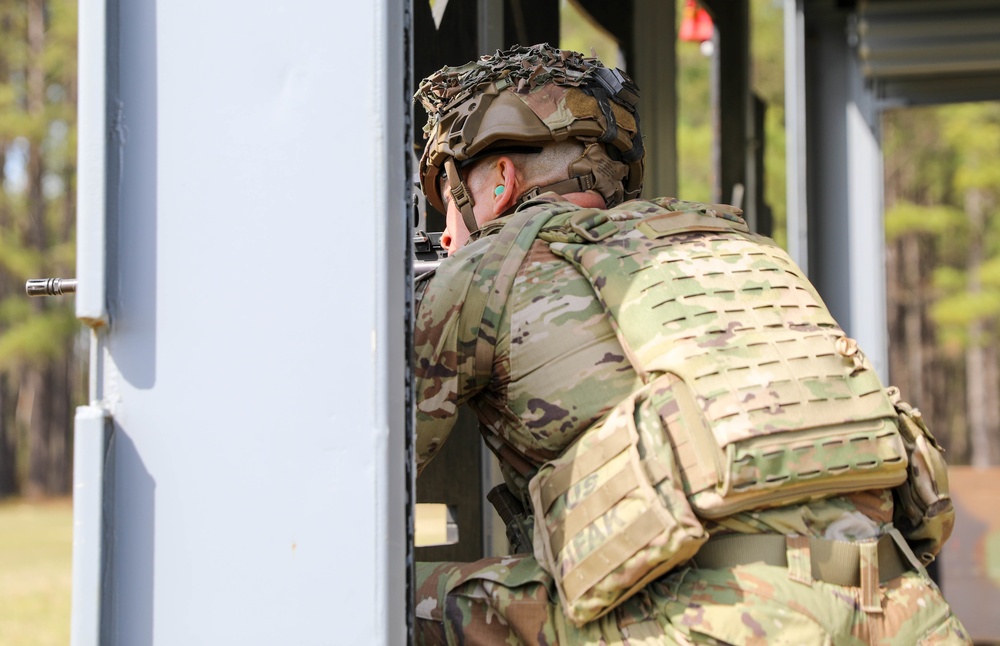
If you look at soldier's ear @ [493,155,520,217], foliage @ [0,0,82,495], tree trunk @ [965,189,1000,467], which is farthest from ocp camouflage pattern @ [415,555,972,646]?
tree trunk @ [965,189,1000,467]

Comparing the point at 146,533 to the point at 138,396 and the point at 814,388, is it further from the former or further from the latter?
the point at 814,388

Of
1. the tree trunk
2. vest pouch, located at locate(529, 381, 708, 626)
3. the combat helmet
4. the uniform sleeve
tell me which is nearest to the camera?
vest pouch, located at locate(529, 381, 708, 626)

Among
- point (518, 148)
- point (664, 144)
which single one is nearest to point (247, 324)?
point (518, 148)

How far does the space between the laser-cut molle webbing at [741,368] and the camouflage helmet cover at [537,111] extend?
1.59ft

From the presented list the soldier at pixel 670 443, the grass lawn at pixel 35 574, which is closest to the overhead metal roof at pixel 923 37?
the soldier at pixel 670 443

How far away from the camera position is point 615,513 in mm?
1846

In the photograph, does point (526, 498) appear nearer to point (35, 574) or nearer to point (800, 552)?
point (800, 552)

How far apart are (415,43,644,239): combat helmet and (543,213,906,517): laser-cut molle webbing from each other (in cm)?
48

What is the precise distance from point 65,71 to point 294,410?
88.8 feet

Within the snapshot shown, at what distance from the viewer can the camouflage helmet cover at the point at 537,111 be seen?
2.53m

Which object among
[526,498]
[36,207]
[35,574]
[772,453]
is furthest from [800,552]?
[36,207]

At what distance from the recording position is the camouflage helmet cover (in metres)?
2.53

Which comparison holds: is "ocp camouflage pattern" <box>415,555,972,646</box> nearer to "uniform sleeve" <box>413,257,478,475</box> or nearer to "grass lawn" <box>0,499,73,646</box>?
"uniform sleeve" <box>413,257,478,475</box>

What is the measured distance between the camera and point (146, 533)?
4.91 ft
